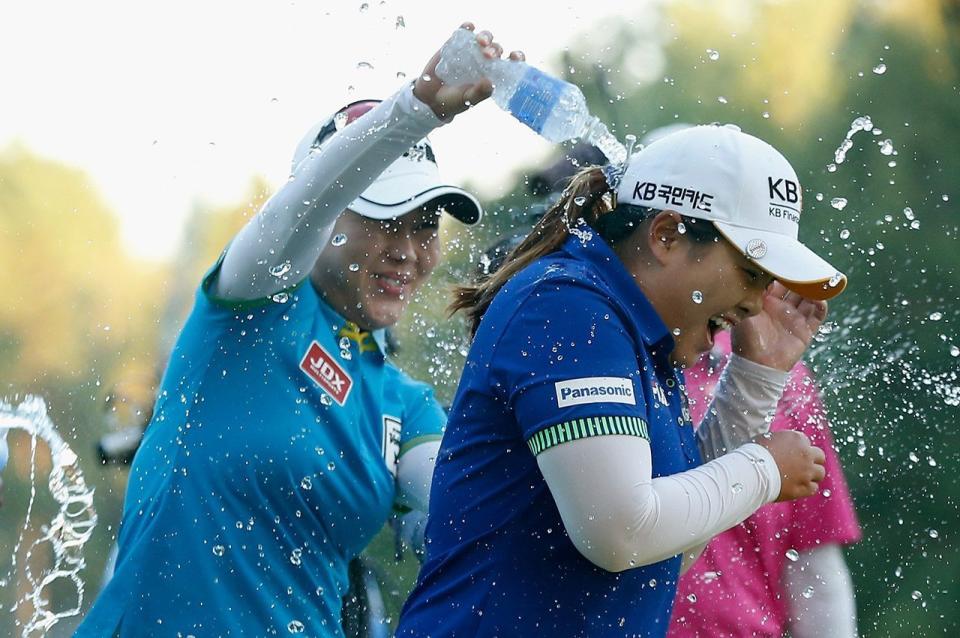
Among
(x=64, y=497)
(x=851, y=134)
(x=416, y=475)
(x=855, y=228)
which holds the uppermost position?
(x=416, y=475)

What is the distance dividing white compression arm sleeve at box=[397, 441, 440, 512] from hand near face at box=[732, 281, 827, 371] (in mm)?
895

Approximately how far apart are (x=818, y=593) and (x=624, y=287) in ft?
4.91

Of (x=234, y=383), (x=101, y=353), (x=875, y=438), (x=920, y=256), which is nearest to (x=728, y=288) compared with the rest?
(x=234, y=383)

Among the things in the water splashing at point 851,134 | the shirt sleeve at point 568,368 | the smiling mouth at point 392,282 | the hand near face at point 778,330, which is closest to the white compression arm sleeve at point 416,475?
the smiling mouth at point 392,282

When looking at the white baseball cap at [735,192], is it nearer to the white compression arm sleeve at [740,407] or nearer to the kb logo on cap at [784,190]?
the kb logo on cap at [784,190]

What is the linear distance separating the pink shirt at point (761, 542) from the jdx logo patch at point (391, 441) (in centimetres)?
76

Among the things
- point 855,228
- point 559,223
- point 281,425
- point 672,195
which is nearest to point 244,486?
point 281,425

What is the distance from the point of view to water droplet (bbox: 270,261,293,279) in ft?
10.1

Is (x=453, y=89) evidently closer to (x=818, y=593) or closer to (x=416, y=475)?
(x=416, y=475)

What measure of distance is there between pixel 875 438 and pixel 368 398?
5764 millimetres

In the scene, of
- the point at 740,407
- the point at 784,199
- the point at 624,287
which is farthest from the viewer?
the point at 740,407

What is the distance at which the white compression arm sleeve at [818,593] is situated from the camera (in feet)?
11.8

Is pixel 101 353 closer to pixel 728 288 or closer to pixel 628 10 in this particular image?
pixel 628 10

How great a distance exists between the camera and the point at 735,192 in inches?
99.9
